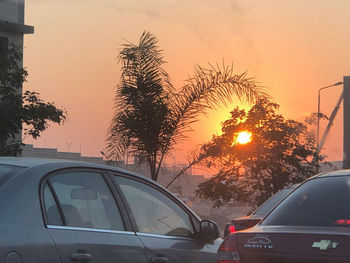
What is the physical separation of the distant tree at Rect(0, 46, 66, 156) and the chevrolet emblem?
14754mm

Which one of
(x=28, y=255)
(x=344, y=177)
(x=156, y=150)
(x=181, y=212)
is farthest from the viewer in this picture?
(x=156, y=150)

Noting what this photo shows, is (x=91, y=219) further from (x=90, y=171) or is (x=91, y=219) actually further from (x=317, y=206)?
(x=317, y=206)

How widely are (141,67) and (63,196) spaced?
1162 centimetres

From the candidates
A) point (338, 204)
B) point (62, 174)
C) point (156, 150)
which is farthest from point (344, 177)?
point (156, 150)

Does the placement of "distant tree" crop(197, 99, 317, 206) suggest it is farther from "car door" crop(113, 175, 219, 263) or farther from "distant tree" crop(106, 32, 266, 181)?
"car door" crop(113, 175, 219, 263)

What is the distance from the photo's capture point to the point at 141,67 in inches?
659

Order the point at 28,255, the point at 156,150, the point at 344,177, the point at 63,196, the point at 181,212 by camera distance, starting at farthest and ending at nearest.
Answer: the point at 156,150, the point at 181,212, the point at 344,177, the point at 63,196, the point at 28,255

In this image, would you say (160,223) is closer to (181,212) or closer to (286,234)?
(181,212)

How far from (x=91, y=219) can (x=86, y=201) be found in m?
0.13

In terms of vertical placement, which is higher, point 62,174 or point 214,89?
point 214,89

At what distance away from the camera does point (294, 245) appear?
4996 mm

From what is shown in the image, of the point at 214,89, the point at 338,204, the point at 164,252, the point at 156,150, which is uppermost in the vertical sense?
the point at 214,89

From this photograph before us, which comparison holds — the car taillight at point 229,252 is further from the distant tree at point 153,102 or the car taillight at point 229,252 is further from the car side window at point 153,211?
the distant tree at point 153,102

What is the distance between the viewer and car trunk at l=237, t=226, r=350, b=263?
4824 millimetres
